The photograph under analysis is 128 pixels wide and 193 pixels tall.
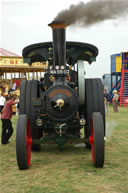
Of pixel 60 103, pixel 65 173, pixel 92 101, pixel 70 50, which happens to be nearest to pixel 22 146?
pixel 65 173

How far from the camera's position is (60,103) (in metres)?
4.84

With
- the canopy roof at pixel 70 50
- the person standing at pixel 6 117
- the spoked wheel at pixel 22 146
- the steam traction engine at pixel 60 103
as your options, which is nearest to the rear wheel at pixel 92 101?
the steam traction engine at pixel 60 103

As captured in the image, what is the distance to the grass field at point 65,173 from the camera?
3660mm

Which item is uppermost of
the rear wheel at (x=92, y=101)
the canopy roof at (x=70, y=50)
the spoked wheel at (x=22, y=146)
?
the canopy roof at (x=70, y=50)

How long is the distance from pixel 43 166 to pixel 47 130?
1017 millimetres

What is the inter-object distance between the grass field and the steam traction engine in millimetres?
239

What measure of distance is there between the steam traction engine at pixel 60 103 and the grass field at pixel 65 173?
0.24 m

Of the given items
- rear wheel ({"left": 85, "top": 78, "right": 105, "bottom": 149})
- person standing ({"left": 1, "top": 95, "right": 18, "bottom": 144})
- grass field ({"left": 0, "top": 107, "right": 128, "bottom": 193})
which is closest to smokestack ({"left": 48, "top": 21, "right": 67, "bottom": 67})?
rear wheel ({"left": 85, "top": 78, "right": 105, "bottom": 149})

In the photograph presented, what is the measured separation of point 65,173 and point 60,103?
1164mm

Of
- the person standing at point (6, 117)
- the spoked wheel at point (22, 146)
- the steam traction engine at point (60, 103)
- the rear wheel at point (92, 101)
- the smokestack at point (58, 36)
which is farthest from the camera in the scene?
the person standing at point (6, 117)

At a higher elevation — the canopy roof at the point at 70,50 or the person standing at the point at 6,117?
the canopy roof at the point at 70,50

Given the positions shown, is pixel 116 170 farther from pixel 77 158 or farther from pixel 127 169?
pixel 77 158

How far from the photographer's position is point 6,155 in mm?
5652

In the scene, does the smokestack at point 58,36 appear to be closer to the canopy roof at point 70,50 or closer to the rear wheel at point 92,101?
the canopy roof at point 70,50
